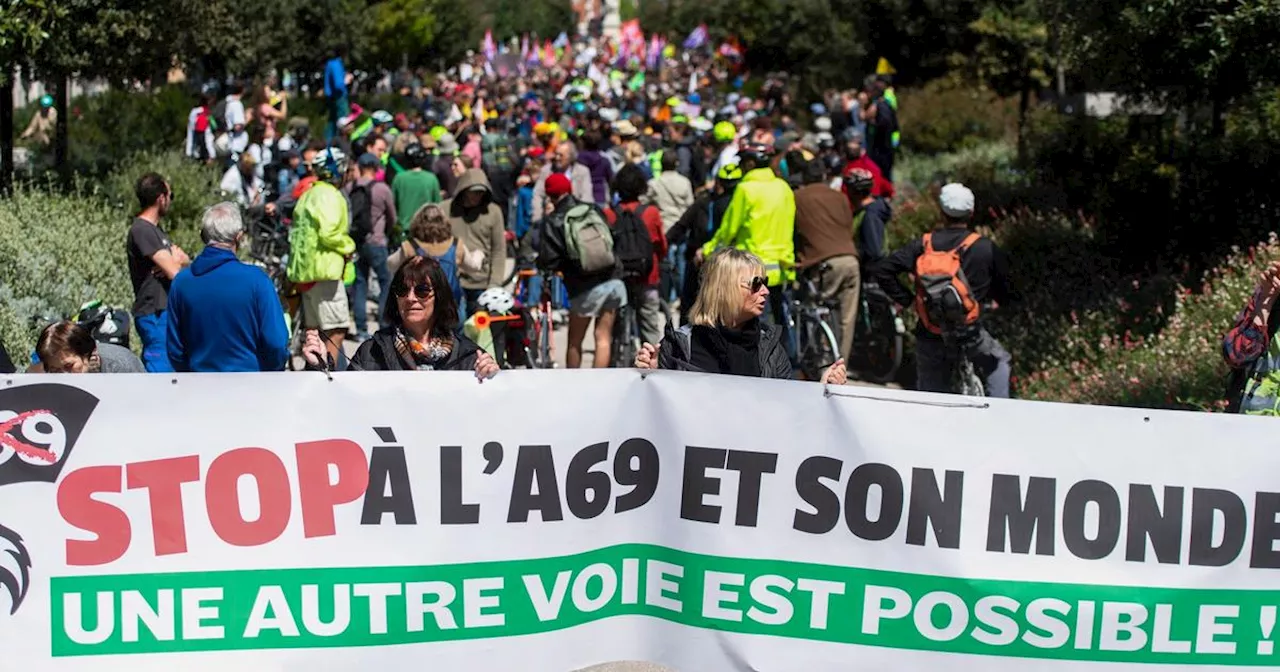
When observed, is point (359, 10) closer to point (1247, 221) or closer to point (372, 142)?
point (372, 142)

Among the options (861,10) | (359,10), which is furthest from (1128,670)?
(359,10)

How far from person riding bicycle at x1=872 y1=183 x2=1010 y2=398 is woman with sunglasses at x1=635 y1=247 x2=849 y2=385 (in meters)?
3.01

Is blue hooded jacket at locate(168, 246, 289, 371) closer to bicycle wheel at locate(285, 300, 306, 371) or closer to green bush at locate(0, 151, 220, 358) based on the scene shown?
green bush at locate(0, 151, 220, 358)

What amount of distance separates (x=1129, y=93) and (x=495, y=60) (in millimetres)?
46866

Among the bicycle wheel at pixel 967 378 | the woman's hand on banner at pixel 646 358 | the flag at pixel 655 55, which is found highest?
the flag at pixel 655 55

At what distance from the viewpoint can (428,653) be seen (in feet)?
17.3

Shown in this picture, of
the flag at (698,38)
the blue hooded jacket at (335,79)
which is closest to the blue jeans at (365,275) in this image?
the blue hooded jacket at (335,79)

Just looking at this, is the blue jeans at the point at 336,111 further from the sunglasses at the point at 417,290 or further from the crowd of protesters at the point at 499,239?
the sunglasses at the point at 417,290

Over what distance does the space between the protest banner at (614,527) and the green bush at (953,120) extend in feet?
66.9

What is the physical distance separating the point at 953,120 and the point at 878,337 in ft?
45.6

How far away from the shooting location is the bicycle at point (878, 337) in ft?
41.5

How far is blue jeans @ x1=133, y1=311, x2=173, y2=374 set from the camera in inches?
340

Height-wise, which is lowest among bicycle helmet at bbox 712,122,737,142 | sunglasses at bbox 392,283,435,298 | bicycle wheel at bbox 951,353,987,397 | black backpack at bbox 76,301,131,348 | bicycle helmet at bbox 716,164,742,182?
bicycle wheel at bbox 951,353,987,397

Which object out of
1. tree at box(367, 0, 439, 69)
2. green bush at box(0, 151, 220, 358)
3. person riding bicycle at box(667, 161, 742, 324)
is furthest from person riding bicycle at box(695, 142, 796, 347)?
tree at box(367, 0, 439, 69)
